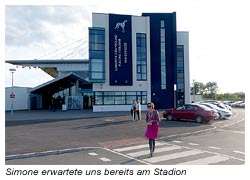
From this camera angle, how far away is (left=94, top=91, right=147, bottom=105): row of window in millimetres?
36344

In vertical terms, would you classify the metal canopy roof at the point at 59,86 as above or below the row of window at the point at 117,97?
above

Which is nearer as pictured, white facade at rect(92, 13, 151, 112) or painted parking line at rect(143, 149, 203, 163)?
painted parking line at rect(143, 149, 203, 163)

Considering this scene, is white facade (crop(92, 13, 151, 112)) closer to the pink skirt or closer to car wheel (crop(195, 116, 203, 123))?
car wheel (crop(195, 116, 203, 123))

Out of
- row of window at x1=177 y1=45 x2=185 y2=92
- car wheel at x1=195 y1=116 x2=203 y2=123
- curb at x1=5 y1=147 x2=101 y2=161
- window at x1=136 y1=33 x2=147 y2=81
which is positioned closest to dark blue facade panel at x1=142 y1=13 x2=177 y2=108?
window at x1=136 y1=33 x2=147 y2=81

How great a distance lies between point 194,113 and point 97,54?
64.3 feet

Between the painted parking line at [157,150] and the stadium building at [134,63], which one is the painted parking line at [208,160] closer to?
the painted parking line at [157,150]

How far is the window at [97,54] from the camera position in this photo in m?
35.8

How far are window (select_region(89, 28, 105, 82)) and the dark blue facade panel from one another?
7.77 meters

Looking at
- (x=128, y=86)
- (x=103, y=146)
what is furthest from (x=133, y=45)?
(x=103, y=146)

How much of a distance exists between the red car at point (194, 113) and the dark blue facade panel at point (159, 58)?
17.4m

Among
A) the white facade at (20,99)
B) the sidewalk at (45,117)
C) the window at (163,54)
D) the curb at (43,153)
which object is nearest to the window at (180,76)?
the window at (163,54)

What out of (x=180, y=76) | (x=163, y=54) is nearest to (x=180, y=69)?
(x=180, y=76)

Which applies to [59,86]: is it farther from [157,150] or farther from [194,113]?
[157,150]

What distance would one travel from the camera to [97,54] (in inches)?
1423
